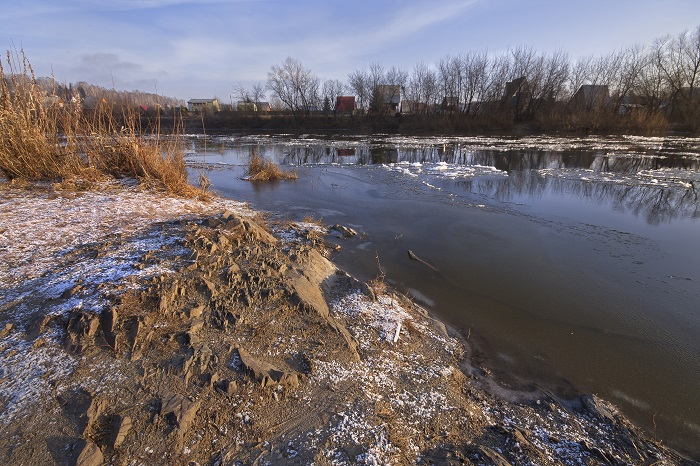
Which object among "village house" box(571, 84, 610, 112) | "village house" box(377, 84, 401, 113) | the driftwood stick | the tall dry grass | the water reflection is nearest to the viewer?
the driftwood stick

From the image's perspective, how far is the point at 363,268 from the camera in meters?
5.54

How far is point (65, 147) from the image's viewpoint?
806 cm

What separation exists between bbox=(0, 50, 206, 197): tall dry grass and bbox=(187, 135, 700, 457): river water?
2390mm

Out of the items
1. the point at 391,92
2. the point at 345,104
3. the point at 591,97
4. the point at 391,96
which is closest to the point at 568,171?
the point at 591,97

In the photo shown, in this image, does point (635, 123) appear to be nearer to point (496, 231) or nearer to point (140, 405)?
point (496, 231)

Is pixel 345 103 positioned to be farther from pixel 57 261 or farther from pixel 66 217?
pixel 57 261

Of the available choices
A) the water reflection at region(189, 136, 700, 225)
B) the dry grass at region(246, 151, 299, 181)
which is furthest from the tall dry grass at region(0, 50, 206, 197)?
the water reflection at region(189, 136, 700, 225)

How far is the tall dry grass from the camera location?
6902mm

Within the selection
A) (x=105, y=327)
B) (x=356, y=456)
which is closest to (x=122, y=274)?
(x=105, y=327)

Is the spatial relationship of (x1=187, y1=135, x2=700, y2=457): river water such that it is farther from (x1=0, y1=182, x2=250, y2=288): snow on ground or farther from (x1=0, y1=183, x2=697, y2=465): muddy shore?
(x1=0, y1=182, x2=250, y2=288): snow on ground

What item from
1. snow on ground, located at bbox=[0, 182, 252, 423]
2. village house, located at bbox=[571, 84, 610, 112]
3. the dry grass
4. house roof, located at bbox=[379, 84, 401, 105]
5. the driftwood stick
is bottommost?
the driftwood stick

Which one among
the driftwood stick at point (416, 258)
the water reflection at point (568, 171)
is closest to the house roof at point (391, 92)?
the water reflection at point (568, 171)

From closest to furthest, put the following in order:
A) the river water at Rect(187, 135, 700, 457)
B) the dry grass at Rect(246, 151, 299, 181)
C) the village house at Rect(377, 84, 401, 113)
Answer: the river water at Rect(187, 135, 700, 457), the dry grass at Rect(246, 151, 299, 181), the village house at Rect(377, 84, 401, 113)

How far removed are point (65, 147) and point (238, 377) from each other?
8838 millimetres
